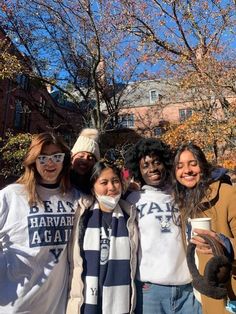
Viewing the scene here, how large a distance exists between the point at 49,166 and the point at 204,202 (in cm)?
142

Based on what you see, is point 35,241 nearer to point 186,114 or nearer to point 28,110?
point 28,110

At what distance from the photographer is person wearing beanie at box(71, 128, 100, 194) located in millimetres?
3360

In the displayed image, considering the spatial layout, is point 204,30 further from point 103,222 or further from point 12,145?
point 103,222

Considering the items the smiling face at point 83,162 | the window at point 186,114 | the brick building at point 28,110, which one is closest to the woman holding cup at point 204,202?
the smiling face at point 83,162

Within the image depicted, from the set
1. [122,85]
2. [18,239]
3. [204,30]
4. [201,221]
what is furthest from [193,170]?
[122,85]

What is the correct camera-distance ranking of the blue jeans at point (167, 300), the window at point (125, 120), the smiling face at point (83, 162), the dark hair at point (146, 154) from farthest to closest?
the window at point (125, 120) → the smiling face at point (83, 162) → the dark hair at point (146, 154) → the blue jeans at point (167, 300)

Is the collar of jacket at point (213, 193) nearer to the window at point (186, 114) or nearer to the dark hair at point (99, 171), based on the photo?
the dark hair at point (99, 171)

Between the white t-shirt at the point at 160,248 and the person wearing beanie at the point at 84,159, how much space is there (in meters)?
0.70

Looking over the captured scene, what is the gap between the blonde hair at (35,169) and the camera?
2766 millimetres

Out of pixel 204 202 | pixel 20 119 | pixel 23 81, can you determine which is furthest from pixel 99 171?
pixel 20 119

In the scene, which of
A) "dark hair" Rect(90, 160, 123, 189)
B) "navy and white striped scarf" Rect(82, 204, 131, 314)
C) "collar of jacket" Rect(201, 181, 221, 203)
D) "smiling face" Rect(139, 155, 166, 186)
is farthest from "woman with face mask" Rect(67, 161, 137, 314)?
"collar of jacket" Rect(201, 181, 221, 203)

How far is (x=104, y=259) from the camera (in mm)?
2705

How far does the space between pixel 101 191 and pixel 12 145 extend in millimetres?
13016

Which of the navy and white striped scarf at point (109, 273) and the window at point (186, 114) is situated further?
the window at point (186, 114)
